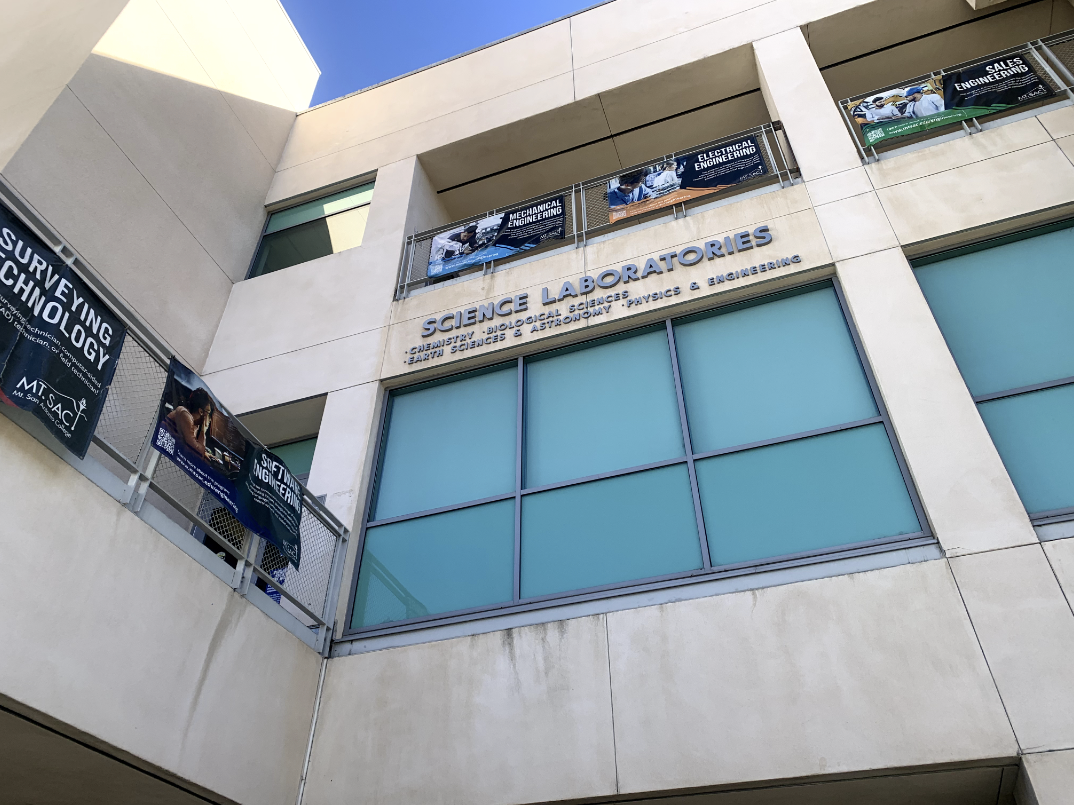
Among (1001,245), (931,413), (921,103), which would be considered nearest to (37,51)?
(931,413)

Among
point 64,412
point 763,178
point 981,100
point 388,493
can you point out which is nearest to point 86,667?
point 64,412

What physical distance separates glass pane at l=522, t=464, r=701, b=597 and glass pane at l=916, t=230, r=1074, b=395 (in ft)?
10.6

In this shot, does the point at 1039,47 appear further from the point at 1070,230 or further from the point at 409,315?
the point at 409,315

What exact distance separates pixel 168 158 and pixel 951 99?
36.9 ft

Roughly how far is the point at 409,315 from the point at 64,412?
588cm

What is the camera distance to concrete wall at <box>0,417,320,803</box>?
5.15m

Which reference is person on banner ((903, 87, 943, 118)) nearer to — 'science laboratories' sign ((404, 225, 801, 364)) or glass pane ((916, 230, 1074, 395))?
glass pane ((916, 230, 1074, 395))

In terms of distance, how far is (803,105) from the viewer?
11.0 meters

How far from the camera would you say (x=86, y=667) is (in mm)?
5422

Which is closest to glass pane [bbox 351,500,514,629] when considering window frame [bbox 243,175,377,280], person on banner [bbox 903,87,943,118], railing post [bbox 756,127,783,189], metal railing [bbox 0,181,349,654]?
→ metal railing [bbox 0,181,349,654]

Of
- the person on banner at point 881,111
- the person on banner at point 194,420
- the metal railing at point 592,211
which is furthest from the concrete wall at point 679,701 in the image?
the person on banner at point 881,111

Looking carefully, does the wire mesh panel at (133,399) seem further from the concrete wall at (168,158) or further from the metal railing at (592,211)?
the metal railing at (592,211)

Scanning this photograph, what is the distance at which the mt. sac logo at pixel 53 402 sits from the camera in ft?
17.1

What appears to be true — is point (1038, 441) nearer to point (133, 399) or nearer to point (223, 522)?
Answer: point (223, 522)
